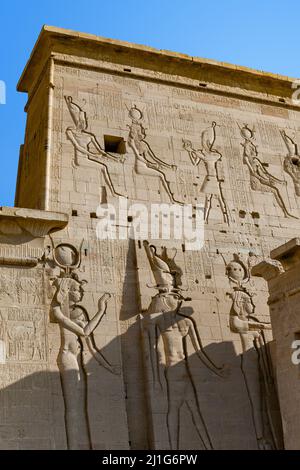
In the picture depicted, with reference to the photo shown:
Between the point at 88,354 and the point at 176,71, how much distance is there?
6.61 m

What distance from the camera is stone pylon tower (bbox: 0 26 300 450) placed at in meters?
8.69

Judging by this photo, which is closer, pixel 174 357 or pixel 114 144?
pixel 174 357

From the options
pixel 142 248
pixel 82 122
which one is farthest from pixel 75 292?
pixel 82 122

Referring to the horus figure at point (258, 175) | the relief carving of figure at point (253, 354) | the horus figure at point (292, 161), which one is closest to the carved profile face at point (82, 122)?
the horus figure at point (258, 175)

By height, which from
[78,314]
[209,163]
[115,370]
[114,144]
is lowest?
[115,370]

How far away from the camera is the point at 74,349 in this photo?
9.05m

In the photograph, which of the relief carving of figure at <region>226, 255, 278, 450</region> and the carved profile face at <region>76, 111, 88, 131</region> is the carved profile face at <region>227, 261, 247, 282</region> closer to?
the relief carving of figure at <region>226, 255, 278, 450</region>

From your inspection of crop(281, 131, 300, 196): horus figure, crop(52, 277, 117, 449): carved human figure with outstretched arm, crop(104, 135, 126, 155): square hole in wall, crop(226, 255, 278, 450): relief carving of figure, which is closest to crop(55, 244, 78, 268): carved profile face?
crop(52, 277, 117, 449): carved human figure with outstretched arm

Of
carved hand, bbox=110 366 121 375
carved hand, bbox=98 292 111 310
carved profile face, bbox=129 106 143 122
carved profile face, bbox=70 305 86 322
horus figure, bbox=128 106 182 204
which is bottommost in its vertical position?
carved hand, bbox=110 366 121 375

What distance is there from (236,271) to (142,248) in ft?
5.92

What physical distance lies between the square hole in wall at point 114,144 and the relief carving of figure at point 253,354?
3031 mm

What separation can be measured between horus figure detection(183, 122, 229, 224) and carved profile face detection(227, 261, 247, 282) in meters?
0.91

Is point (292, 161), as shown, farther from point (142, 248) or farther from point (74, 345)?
point (74, 345)
